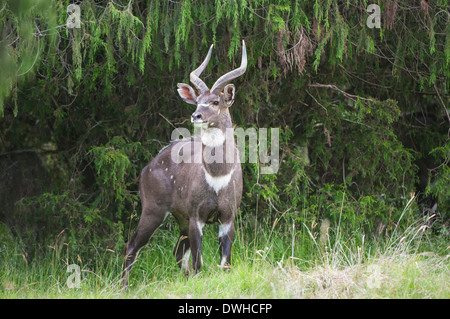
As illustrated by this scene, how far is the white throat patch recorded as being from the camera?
5.54 meters

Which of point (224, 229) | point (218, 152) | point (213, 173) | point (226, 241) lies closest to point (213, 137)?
point (218, 152)

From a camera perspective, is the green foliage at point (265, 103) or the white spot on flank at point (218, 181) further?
the green foliage at point (265, 103)

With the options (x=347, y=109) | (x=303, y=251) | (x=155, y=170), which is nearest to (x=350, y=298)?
(x=303, y=251)

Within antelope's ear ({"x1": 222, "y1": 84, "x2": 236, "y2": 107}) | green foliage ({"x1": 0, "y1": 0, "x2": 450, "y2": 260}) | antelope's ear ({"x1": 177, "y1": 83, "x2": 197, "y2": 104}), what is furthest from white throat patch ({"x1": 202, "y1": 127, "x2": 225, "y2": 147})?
green foliage ({"x1": 0, "y1": 0, "x2": 450, "y2": 260})

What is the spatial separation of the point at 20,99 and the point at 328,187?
387 cm

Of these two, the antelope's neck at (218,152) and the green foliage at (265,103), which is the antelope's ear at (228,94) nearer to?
the antelope's neck at (218,152)

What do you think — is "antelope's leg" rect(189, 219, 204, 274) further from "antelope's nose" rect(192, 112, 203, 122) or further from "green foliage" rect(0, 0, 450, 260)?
"green foliage" rect(0, 0, 450, 260)

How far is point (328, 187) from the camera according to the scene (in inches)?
287

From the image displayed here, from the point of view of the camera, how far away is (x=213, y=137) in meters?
5.56

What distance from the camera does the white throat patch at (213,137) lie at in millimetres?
5535

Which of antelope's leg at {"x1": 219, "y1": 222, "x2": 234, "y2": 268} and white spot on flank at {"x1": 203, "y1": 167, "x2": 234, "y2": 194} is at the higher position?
white spot on flank at {"x1": 203, "y1": 167, "x2": 234, "y2": 194}

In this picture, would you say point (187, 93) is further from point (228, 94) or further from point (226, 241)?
point (226, 241)

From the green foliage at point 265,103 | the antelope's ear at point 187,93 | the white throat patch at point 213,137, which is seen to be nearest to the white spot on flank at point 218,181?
the white throat patch at point 213,137

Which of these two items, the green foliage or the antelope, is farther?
the green foliage
